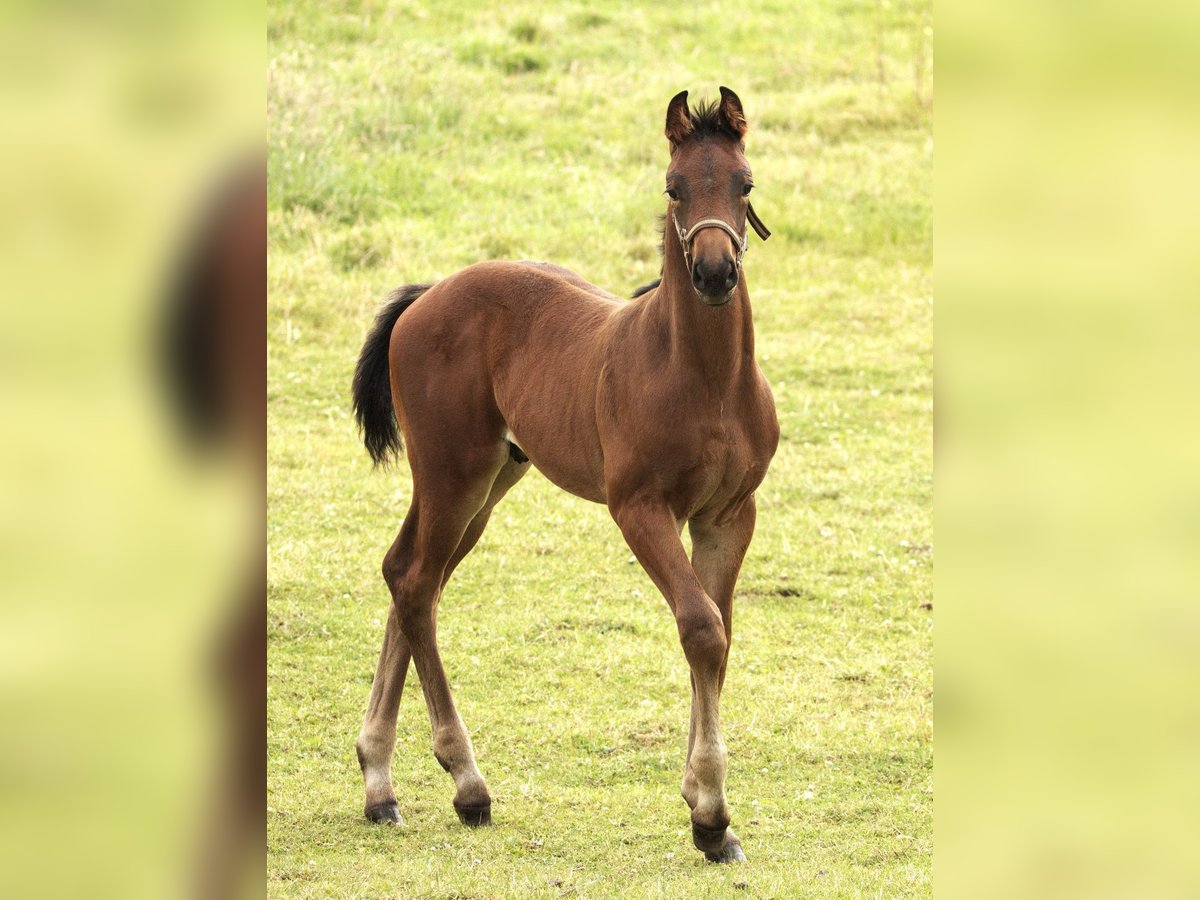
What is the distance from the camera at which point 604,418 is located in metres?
5.12

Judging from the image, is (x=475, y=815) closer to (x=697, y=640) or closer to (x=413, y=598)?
(x=413, y=598)

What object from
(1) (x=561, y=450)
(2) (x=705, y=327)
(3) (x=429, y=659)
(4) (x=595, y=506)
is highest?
(2) (x=705, y=327)

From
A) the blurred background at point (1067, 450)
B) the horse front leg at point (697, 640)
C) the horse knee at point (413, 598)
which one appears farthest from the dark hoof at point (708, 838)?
the blurred background at point (1067, 450)

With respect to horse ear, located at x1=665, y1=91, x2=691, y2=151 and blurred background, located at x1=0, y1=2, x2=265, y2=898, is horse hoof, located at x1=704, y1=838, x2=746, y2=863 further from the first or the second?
→ blurred background, located at x1=0, y1=2, x2=265, y2=898

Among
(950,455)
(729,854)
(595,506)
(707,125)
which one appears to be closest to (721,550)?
(729,854)

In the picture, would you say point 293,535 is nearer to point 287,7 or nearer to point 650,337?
point 650,337

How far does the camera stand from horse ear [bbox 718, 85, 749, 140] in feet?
14.7

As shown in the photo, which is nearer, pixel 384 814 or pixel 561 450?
pixel 561 450

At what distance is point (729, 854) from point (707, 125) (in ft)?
8.17

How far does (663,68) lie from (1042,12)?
660 inches

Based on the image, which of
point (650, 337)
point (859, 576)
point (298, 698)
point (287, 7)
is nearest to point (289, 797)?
point (298, 698)

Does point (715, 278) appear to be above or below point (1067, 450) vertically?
above

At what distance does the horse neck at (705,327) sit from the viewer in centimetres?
474

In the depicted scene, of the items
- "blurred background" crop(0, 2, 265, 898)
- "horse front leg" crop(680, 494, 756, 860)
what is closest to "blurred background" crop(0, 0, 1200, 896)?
"blurred background" crop(0, 2, 265, 898)
